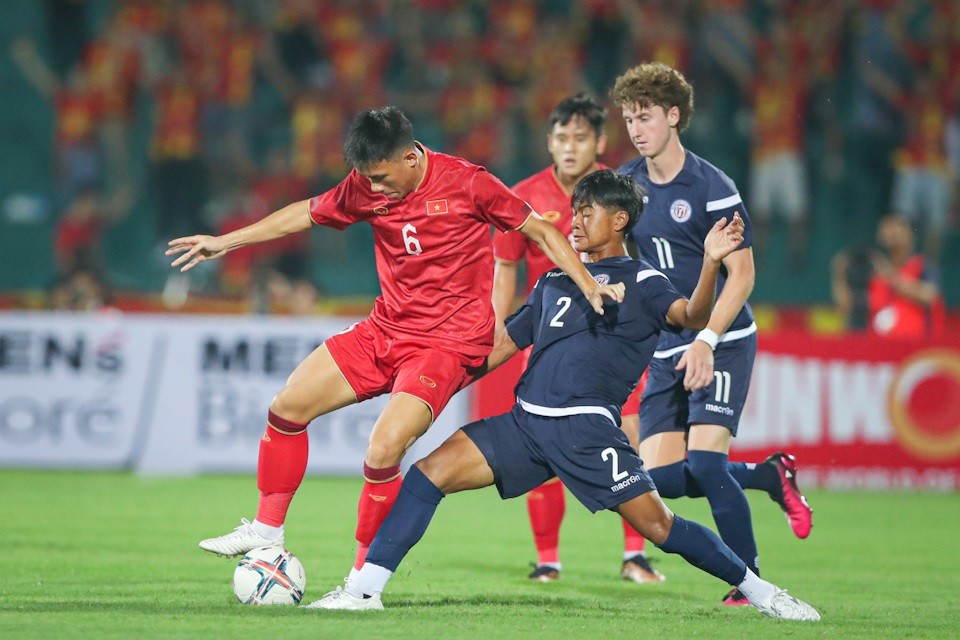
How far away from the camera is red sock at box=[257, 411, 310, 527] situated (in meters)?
5.62

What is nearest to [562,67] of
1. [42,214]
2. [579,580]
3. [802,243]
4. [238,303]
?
[802,243]

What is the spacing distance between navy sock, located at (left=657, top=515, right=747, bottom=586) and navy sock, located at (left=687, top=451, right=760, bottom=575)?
2.01ft

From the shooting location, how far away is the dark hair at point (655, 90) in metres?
6.07

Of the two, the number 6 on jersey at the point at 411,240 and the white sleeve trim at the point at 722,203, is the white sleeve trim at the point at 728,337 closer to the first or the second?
the white sleeve trim at the point at 722,203

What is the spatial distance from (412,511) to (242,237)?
4.59 feet

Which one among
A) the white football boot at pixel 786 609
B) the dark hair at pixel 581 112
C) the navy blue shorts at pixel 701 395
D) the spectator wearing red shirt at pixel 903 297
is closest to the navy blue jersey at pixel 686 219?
the navy blue shorts at pixel 701 395

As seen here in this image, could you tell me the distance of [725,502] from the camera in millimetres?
5867

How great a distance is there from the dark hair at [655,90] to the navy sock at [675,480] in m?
1.59

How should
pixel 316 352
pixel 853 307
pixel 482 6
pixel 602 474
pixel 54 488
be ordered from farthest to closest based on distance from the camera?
1. pixel 482 6
2. pixel 853 307
3. pixel 54 488
4. pixel 316 352
5. pixel 602 474

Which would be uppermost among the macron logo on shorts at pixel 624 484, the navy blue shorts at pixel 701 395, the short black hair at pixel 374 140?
the short black hair at pixel 374 140

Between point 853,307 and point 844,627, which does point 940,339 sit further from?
point 844,627

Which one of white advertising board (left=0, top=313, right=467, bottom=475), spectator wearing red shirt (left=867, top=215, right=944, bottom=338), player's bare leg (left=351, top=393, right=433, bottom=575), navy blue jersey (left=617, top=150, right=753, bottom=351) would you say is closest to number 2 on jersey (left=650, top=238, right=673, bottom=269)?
navy blue jersey (left=617, top=150, right=753, bottom=351)

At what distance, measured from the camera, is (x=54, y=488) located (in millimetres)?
10594

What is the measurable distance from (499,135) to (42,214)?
5.81 metres
